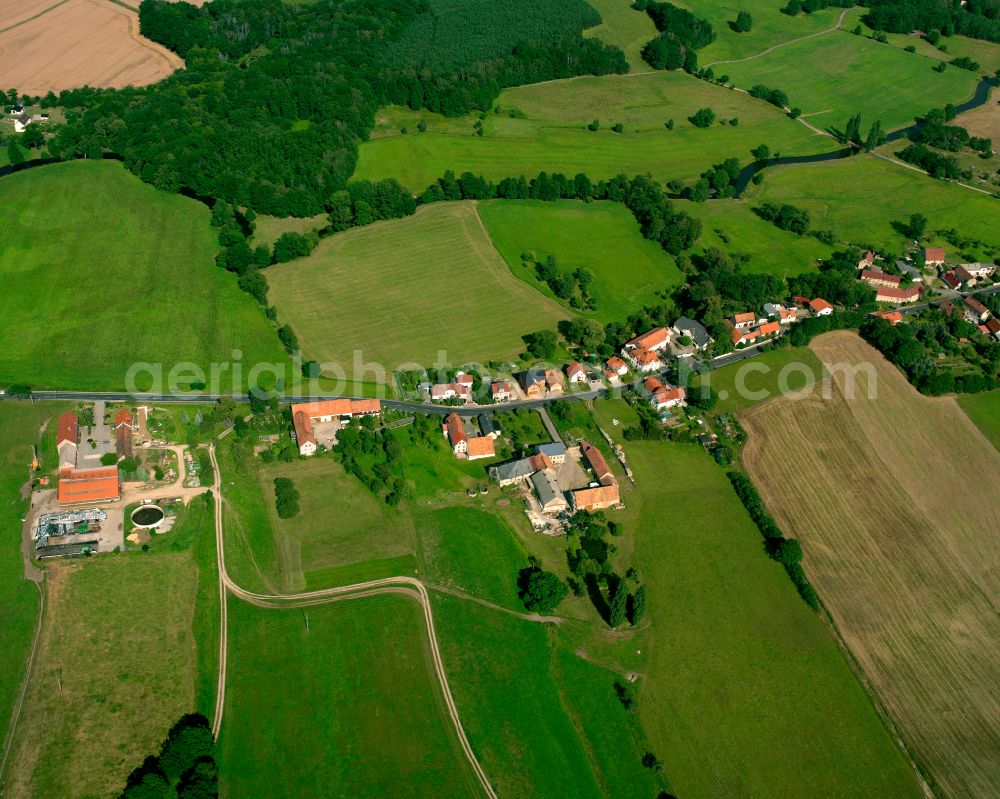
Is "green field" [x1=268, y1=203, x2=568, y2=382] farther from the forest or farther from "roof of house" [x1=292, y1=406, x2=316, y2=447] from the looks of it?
the forest

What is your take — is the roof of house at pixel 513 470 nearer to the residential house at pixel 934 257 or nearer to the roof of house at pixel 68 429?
the roof of house at pixel 68 429

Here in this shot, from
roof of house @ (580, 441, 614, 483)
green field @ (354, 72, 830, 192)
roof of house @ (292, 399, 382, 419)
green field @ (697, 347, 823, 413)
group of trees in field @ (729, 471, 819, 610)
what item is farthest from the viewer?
green field @ (354, 72, 830, 192)

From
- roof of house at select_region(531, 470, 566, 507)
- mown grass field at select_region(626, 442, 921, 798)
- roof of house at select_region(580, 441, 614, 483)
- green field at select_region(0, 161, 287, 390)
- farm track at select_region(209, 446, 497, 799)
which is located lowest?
mown grass field at select_region(626, 442, 921, 798)

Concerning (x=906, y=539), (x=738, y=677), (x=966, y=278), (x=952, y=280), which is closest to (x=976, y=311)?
(x=966, y=278)

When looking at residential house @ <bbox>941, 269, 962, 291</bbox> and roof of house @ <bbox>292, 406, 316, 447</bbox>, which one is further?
residential house @ <bbox>941, 269, 962, 291</bbox>

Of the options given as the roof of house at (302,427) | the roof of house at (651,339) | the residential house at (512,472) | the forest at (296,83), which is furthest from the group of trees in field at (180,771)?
the forest at (296,83)

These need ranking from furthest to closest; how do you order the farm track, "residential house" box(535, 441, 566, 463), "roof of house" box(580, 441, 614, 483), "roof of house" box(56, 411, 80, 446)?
"residential house" box(535, 441, 566, 463) → "roof of house" box(56, 411, 80, 446) → "roof of house" box(580, 441, 614, 483) → the farm track

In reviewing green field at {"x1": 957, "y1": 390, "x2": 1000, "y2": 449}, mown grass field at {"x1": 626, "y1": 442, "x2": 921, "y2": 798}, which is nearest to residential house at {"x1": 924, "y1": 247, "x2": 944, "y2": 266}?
green field at {"x1": 957, "y1": 390, "x2": 1000, "y2": 449}
